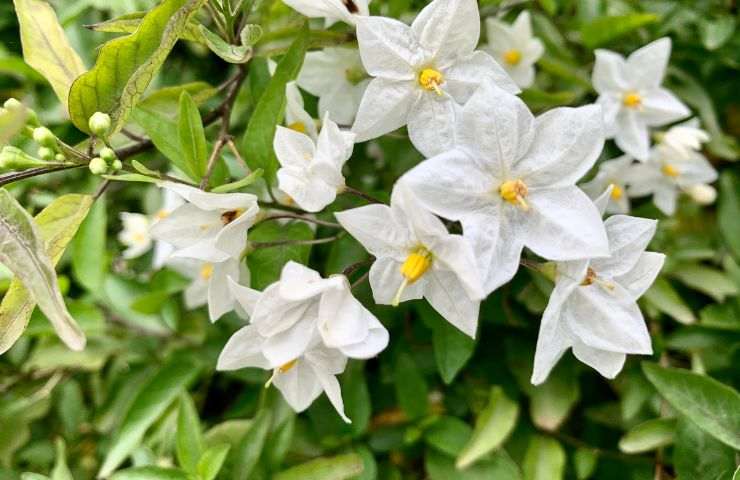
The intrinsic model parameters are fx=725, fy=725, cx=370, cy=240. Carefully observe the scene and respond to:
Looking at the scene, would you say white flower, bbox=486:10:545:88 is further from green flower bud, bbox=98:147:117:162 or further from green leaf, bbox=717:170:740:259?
green flower bud, bbox=98:147:117:162

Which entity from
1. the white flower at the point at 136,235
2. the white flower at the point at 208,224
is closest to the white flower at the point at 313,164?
the white flower at the point at 208,224

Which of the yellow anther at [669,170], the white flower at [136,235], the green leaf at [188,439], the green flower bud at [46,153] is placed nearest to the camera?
the green flower bud at [46,153]

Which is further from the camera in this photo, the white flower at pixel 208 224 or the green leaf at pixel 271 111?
the green leaf at pixel 271 111

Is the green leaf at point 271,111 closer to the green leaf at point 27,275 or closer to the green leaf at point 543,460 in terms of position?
the green leaf at point 27,275

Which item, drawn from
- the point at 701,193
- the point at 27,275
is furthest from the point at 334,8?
the point at 701,193

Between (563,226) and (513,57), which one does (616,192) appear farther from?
(563,226)

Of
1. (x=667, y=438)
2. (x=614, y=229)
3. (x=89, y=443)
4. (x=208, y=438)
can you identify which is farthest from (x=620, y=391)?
(x=89, y=443)
